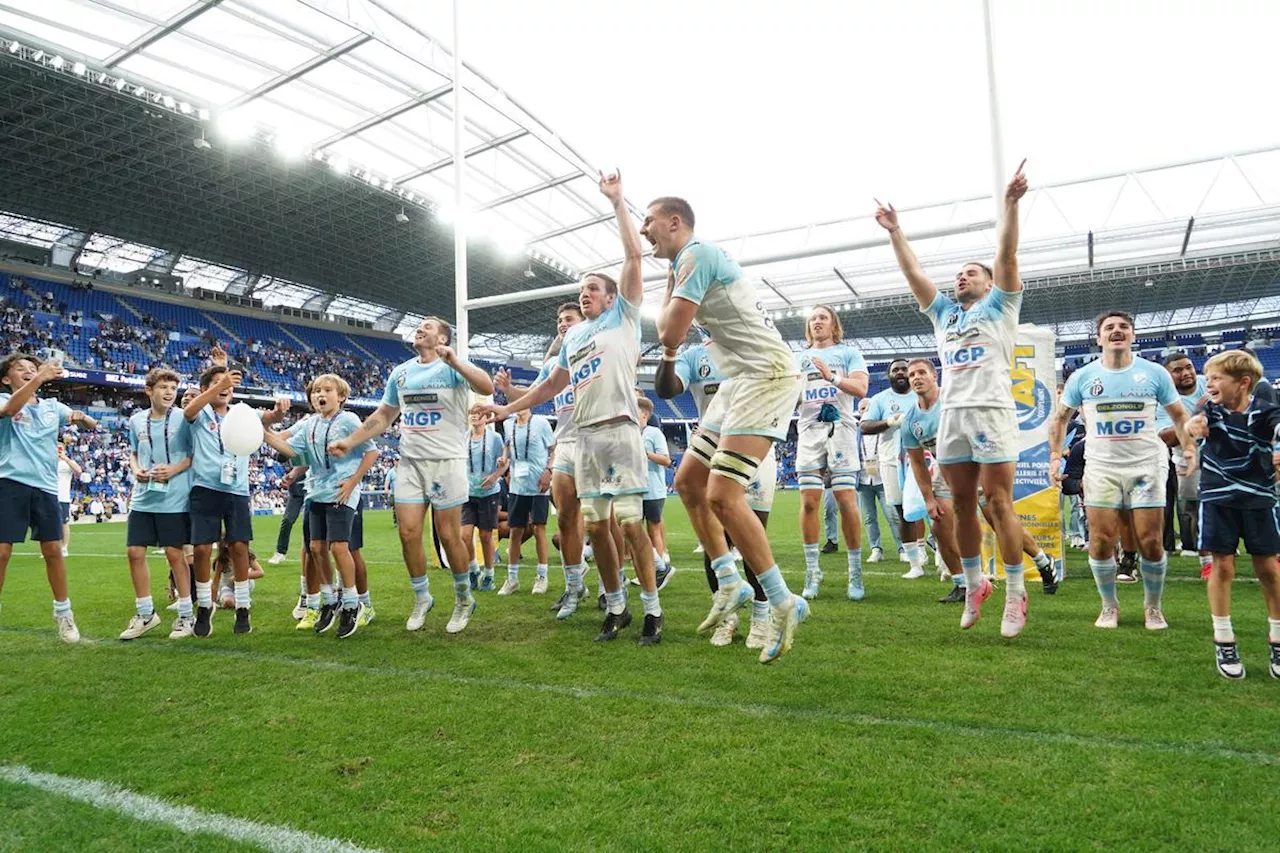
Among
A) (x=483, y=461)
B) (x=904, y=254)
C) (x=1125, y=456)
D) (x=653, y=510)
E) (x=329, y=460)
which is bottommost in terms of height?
(x=653, y=510)

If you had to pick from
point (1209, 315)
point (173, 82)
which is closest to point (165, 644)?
point (173, 82)

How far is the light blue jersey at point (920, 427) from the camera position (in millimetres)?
6371

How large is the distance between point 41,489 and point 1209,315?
52.2 metres

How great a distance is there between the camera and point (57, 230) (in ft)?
105

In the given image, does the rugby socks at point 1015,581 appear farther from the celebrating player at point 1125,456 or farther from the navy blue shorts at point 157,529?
the navy blue shorts at point 157,529

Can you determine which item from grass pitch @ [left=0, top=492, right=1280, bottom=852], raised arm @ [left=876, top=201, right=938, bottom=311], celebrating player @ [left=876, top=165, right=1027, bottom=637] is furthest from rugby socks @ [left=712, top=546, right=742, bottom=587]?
raised arm @ [left=876, top=201, right=938, bottom=311]

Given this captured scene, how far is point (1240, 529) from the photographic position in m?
3.89

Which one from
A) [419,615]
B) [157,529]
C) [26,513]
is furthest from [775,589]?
[26,513]

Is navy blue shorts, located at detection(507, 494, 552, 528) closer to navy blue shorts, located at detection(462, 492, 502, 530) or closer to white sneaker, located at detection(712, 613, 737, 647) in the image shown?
navy blue shorts, located at detection(462, 492, 502, 530)

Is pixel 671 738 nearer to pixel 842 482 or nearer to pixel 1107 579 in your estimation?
pixel 1107 579

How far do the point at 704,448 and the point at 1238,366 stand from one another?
281 centimetres

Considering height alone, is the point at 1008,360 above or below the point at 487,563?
above

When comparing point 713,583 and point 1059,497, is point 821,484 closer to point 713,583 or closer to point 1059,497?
point 713,583

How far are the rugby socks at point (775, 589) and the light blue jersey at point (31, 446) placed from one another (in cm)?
545
